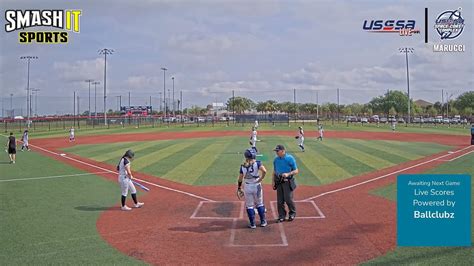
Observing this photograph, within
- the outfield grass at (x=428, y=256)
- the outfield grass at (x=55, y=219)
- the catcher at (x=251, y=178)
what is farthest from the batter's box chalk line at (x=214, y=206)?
the outfield grass at (x=428, y=256)

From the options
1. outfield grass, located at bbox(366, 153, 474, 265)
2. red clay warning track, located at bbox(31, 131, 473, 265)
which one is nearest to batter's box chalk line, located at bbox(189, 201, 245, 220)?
red clay warning track, located at bbox(31, 131, 473, 265)

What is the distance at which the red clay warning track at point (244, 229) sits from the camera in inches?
330

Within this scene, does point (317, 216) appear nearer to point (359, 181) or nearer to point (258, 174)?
point (258, 174)

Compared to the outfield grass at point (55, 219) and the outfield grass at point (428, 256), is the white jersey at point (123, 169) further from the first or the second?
the outfield grass at point (428, 256)

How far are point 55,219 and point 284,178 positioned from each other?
5979 mm

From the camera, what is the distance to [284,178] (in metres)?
10.6

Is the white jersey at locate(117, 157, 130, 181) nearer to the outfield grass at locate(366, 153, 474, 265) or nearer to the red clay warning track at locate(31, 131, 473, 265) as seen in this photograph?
the red clay warning track at locate(31, 131, 473, 265)

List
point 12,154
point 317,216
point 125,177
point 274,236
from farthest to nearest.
→ point 12,154 < point 125,177 < point 317,216 < point 274,236

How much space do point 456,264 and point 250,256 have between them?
365cm

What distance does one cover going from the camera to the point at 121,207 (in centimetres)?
1266

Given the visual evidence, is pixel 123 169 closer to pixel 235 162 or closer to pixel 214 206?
pixel 214 206

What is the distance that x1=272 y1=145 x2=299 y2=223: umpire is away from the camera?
35.0 ft

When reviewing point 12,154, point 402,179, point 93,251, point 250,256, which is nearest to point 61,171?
point 12,154
